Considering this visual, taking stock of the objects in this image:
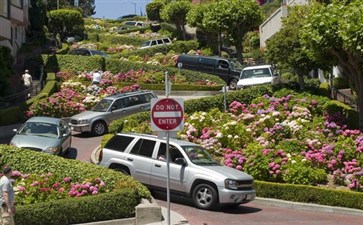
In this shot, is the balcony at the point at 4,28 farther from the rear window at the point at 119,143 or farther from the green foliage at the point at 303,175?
the green foliage at the point at 303,175

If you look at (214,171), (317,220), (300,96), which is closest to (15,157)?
(214,171)

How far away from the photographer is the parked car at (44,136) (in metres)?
19.7

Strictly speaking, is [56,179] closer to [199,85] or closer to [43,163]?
[43,163]

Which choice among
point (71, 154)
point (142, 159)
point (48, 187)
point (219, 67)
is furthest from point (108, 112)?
point (219, 67)

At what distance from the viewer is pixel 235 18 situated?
49688 millimetres

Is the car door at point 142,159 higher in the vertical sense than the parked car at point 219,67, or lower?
lower

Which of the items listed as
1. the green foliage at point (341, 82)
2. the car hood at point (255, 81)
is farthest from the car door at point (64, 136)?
the green foliage at point (341, 82)

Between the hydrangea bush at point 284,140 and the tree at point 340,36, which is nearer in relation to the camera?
the hydrangea bush at point 284,140

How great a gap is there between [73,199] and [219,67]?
29270 mm

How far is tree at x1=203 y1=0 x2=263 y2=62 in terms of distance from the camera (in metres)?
49.7

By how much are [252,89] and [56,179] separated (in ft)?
50.9

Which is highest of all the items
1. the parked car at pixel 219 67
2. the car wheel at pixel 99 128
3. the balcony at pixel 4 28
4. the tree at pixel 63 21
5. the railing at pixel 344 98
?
the tree at pixel 63 21

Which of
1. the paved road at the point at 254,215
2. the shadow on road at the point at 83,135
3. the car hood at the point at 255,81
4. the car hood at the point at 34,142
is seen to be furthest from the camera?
the car hood at the point at 255,81

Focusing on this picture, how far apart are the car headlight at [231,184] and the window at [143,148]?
2284 mm
